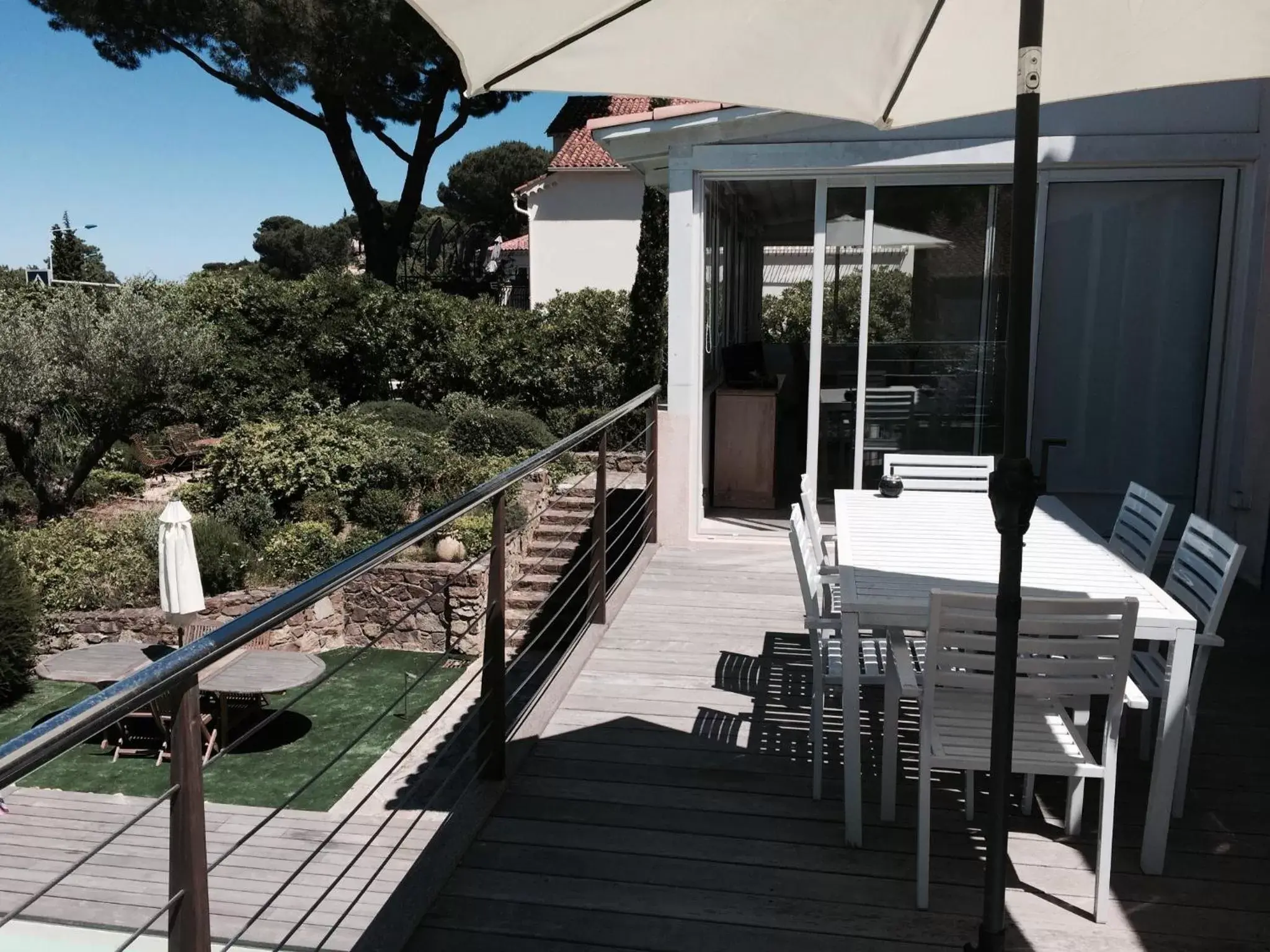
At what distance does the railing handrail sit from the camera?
1153 millimetres

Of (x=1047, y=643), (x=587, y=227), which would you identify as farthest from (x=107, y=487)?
(x=1047, y=643)

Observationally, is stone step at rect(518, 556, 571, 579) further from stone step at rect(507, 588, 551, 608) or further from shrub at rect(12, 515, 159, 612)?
shrub at rect(12, 515, 159, 612)

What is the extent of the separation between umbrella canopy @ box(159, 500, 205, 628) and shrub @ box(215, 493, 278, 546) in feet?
9.69

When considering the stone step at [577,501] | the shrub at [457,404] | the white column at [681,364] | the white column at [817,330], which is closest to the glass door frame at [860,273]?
the white column at [817,330]

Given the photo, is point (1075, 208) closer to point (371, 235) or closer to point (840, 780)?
point (840, 780)

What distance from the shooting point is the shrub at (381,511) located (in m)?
11.0

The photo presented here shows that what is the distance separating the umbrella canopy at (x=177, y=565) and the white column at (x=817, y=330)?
15.8 ft

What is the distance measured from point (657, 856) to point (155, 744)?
6.80 meters

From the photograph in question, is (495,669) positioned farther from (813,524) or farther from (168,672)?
(168,672)

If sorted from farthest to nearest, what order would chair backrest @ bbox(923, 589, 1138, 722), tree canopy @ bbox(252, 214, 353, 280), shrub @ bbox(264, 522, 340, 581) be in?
tree canopy @ bbox(252, 214, 353, 280), shrub @ bbox(264, 522, 340, 581), chair backrest @ bbox(923, 589, 1138, 722)

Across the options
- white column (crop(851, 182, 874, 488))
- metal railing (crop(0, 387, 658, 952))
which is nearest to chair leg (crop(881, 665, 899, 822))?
metal railing (crop(0, 387, 658, 952))

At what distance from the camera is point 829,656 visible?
3.39m

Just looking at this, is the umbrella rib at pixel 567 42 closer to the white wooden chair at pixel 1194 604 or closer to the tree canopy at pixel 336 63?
the white wooden chair at pixel 1194 604

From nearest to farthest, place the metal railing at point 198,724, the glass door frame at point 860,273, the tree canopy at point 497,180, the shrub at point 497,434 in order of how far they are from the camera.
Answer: the metal railing at point 198,724
the glass door frame at point 860,273
the shrub at point 497,434
the tree canopy at point 497,180
